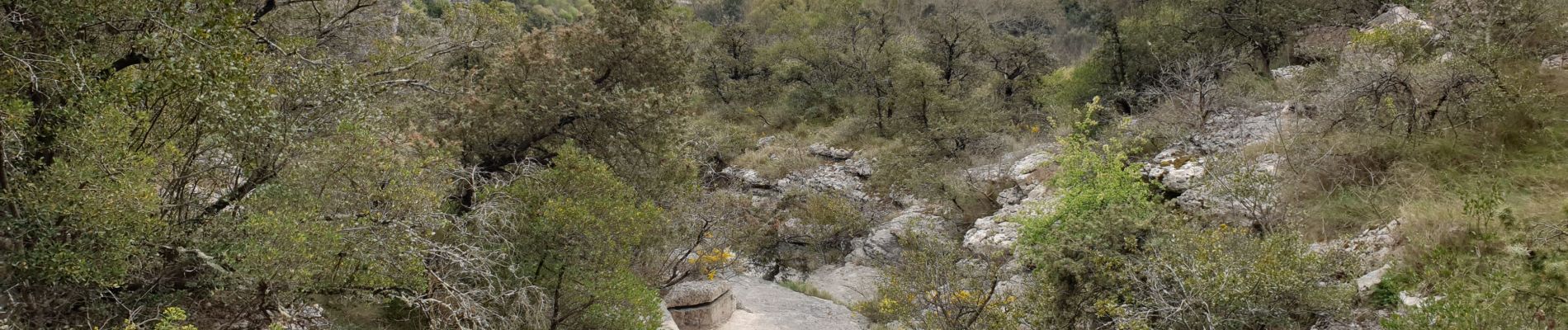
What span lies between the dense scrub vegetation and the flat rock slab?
54 centimetres

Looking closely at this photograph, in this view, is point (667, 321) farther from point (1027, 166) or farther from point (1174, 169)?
point (1027, 166)

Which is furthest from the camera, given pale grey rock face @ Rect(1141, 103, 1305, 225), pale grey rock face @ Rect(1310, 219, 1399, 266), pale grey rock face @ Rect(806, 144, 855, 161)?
pale grey rock face @ Rect(806, 144, 855, 161)

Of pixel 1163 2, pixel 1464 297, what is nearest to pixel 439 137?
pixel 1464 297

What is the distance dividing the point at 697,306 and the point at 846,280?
15.7ft

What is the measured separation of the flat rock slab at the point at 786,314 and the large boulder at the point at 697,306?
0.75 feet

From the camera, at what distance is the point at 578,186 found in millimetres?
8453

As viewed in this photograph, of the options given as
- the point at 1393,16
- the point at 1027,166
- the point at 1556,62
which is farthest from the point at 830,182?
the point at 1556,62

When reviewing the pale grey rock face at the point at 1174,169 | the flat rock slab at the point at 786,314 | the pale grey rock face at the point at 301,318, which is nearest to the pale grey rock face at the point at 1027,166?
the pale grey rock face at the point at 1174,169

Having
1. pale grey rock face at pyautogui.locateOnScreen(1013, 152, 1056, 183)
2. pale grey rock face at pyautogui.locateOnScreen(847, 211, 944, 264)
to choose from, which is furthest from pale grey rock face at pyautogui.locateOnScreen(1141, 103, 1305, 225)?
pale grey rock face at pyautogui.locateOnScreen(847, 211, 944, 264)

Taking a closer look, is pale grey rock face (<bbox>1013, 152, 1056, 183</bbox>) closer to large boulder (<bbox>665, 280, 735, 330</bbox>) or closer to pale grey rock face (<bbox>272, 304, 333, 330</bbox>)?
large boulder (<bbox>665, 280, 735, 330</bbox>)

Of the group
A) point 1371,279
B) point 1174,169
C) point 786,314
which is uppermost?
point 1371,279

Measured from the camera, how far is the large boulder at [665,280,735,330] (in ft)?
39.1

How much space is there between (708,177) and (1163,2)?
47.1ft

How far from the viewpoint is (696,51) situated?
29578 mm
